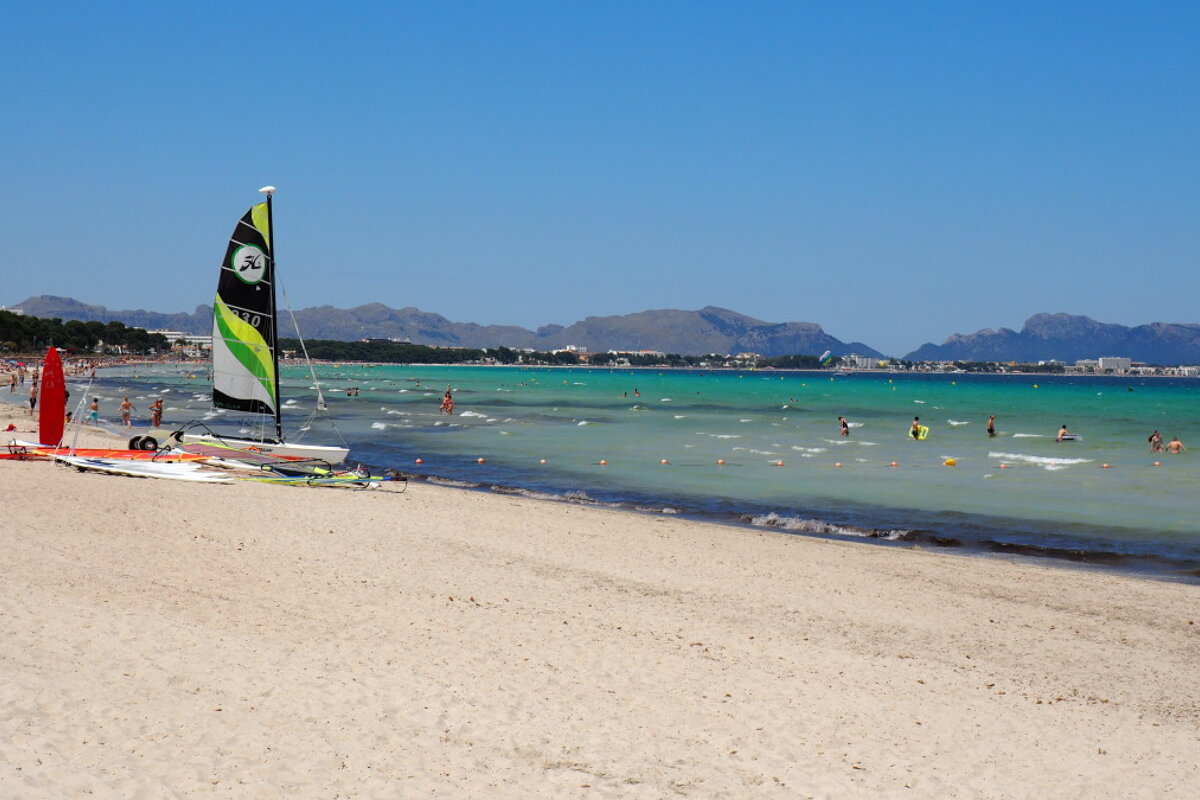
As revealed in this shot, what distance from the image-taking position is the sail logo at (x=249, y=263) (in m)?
22.6

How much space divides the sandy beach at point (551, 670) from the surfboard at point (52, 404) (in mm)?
7025

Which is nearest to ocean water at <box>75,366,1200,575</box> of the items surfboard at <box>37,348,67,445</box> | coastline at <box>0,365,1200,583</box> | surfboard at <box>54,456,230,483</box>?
coastline at <box>0,365,1200,583</box>

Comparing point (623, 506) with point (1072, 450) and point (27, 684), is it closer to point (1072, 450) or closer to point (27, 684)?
point (27, 684)

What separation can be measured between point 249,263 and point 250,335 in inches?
72.5

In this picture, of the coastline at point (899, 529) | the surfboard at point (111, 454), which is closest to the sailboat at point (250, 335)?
the surfboard at point (111, 454)

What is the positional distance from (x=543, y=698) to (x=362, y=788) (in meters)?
2.34

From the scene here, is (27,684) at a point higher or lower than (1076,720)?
higher

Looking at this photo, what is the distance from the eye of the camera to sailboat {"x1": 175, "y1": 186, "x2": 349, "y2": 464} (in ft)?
73.9

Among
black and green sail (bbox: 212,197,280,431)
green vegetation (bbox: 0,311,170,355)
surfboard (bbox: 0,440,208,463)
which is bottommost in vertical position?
surfboard (bbox: 0,440,208,463)

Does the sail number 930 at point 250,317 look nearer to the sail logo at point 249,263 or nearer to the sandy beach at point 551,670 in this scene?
the sail logo at point 249,263

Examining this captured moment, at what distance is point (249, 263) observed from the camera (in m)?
22.6

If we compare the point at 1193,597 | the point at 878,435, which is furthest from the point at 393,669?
the point at 878,435

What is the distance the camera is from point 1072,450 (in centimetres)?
4275

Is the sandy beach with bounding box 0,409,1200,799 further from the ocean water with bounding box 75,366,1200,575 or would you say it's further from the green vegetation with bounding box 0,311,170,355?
the green vegetation with bounding box 0,311,170,355
